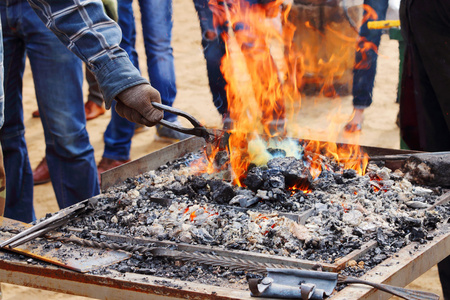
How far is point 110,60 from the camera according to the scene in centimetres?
245

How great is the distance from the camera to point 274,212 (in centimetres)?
246

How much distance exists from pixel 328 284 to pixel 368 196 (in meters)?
0.86

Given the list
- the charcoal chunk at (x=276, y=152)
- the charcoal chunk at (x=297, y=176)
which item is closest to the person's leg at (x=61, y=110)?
the charcoal chunk at (x=276, y=152)

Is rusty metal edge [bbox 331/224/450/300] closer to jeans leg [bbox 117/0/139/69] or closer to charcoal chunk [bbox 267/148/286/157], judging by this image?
charcoal chunk [bbox 267/148/286/157]

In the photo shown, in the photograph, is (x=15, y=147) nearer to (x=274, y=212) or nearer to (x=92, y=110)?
(x=274, y=212)

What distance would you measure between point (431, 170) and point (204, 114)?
4089 mm

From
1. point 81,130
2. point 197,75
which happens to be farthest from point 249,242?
point 197,75

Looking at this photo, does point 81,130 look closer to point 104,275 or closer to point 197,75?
point 104,275

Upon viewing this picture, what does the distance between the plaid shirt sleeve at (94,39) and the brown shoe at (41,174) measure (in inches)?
109

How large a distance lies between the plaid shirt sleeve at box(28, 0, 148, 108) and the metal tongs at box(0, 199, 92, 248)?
1.50 feet

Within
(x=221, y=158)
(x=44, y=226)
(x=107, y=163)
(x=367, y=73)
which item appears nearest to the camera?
(x=44, y=226)

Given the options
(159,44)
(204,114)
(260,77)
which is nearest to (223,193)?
(260,77)

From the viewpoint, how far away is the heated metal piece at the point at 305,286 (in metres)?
1.77

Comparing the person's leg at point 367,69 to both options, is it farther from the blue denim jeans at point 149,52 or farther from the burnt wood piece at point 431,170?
the burnt wood piece at point 431,170
